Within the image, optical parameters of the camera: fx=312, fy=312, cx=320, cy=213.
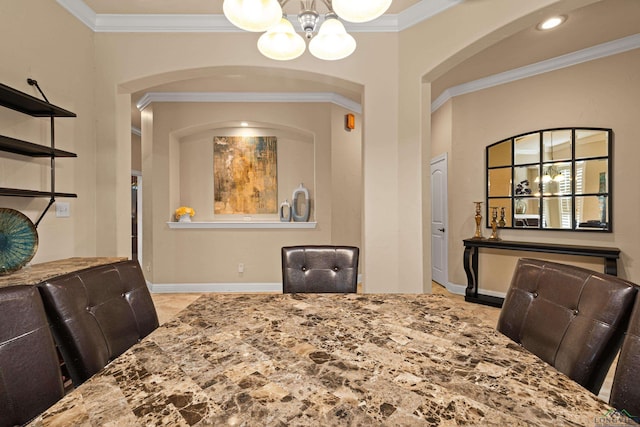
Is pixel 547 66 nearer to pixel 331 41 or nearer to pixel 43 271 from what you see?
pixel 331 41

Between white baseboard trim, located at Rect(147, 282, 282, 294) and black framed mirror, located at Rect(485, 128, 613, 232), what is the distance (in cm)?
304

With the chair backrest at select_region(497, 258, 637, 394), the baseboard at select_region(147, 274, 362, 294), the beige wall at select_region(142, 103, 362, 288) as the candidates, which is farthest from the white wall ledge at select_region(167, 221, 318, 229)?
the chair backrest at select_region(497, 258, 637, 394)

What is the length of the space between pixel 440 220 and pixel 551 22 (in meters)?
2.67

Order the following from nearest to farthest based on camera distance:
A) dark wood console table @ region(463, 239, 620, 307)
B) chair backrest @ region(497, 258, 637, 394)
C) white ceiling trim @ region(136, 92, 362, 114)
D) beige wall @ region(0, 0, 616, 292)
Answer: chair backrest @ region(497, 258, 637, 394) < beige wall @ region(0, 0, 616, 292) < dark wood console table @ region(463, 239, 620, 307) < white ceiling trim @ region(136, 92, 362, 114)

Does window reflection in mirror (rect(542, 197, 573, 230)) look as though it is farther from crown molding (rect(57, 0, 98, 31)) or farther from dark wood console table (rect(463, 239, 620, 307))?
crown molding (rect(57, 0, 98, 31))

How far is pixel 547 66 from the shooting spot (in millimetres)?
3500

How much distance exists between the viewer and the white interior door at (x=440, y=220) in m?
4.51

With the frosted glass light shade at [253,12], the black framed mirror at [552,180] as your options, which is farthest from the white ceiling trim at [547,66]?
the frosted glass light shade at [253,12]

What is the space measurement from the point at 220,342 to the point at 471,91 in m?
4.35

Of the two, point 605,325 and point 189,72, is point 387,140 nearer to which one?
point 189,72

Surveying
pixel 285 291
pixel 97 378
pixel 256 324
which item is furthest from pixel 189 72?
pixel 97 378

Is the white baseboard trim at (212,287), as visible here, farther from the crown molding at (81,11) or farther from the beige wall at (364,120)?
the crown molding at (81,11)

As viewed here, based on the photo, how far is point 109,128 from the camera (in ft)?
8.67

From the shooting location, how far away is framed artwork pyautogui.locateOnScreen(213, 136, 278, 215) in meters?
4.59
